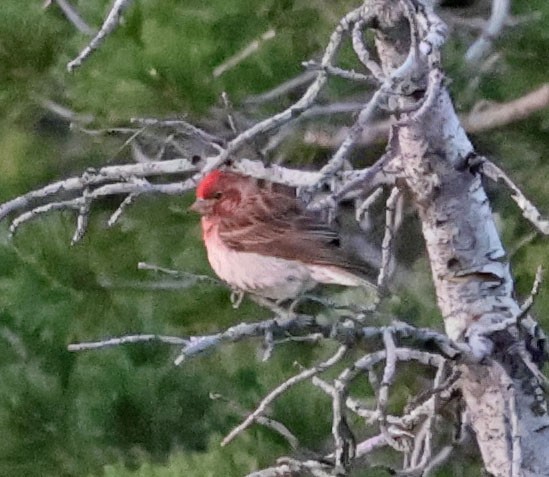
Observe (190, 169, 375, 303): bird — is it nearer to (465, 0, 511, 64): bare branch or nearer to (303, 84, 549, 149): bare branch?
(303, 84, 549, 149): bare branch

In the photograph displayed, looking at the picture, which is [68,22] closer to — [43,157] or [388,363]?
[43,157]

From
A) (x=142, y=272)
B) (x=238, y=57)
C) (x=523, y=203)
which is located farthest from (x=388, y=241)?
(x=142, y=272)

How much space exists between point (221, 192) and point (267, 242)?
0.46 ft

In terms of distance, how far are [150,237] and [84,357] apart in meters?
0.29

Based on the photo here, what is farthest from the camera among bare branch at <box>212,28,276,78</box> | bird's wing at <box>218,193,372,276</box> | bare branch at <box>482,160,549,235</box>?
bird's wing at <box>218,193,372,276</box>

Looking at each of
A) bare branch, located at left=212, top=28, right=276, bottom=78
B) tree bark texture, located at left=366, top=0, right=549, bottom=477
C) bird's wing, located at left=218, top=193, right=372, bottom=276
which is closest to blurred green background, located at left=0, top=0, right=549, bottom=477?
bare branch, located at left=212, top=28, right=276, bottom=78

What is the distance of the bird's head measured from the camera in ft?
9.41

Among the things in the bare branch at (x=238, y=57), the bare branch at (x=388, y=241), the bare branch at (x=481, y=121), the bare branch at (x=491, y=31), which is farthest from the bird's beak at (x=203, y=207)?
the bare branch at (x=388, y=241)

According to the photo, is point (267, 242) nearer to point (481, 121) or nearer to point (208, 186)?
point (208, 186)

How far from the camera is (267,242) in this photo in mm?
2990

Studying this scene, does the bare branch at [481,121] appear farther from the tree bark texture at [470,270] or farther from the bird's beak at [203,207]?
the tree bark texture at [470,270]

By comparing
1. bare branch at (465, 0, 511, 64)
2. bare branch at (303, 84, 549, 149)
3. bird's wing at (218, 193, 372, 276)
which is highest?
bare branch at (465, 0, 511, 64)

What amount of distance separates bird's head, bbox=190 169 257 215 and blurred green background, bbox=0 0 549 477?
0.32 feet

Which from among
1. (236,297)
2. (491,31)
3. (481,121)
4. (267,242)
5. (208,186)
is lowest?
(236,297)
